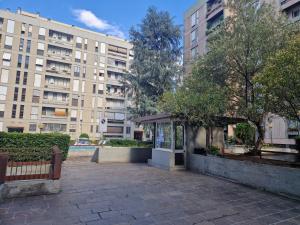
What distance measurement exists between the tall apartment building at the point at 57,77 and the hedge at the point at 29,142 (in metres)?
23.4

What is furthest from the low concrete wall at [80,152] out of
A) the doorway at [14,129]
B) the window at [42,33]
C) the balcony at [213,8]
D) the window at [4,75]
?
the window at [42,33]

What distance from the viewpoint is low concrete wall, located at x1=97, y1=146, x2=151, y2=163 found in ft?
48.0

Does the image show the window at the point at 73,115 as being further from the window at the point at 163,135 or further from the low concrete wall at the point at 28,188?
the low concrete wall at the point at 28,188

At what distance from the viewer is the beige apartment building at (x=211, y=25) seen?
83.7 ft

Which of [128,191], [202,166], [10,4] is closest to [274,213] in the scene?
[128,191]

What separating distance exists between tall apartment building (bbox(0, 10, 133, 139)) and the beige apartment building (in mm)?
14826

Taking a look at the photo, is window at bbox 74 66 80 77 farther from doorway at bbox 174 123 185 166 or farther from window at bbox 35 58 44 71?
doorway at bbox 174 123 185 166

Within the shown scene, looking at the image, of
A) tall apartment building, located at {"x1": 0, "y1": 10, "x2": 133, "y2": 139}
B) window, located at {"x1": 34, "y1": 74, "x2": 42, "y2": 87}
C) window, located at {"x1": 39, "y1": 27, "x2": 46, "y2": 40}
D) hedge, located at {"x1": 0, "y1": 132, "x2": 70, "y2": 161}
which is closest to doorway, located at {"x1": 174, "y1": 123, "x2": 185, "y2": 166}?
hedge, located at {"x1": 0, "y1": 132, "x2": 70, "y2": 161}

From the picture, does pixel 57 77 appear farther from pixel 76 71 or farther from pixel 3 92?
pixel 3 92

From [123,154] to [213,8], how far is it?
29.0m

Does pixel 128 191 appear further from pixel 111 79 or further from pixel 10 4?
pixel 10 4

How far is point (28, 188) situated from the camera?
6559 mm

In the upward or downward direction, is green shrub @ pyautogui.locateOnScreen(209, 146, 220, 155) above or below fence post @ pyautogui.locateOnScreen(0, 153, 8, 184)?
above

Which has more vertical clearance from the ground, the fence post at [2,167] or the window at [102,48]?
the window at [102,48]
